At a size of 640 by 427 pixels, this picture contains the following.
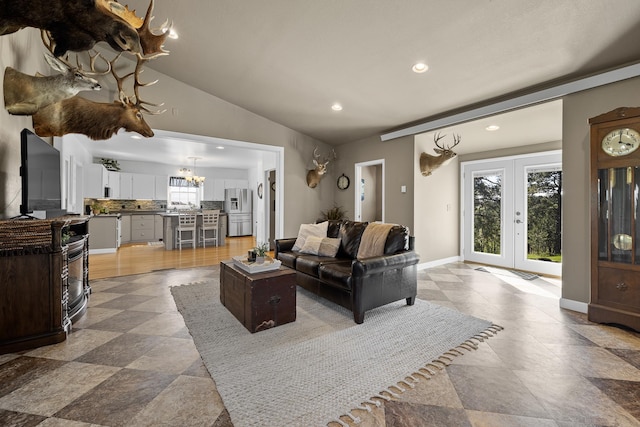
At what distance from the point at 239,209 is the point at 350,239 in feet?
23.0

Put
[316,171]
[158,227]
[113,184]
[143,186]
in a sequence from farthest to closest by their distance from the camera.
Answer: [143,186]
[158,227]
[113,184]
[316,171]

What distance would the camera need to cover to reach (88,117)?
2902 millimetres

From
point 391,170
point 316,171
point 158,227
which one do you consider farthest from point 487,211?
point 158,227

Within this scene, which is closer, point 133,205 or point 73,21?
point 73,21

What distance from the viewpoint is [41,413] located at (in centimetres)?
150

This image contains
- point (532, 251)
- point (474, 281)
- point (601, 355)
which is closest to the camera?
point (601, 355)

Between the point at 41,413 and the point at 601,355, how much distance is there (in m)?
3.73

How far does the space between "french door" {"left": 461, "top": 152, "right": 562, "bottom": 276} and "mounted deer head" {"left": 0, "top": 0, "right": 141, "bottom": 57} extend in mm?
5781

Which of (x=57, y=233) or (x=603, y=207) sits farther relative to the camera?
(x=603, y=207)

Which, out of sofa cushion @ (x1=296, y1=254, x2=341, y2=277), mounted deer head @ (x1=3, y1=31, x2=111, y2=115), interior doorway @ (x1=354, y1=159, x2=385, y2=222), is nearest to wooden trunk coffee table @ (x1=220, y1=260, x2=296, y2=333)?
→ sofa cushion @ (x1=296, y1=254, x2=341, y2=277)

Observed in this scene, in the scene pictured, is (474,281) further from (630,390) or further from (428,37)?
(428,37)

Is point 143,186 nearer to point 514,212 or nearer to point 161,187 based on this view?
point 161,187

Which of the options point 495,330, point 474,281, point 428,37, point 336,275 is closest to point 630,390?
point 495,330

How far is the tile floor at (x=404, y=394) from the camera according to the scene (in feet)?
4.91
